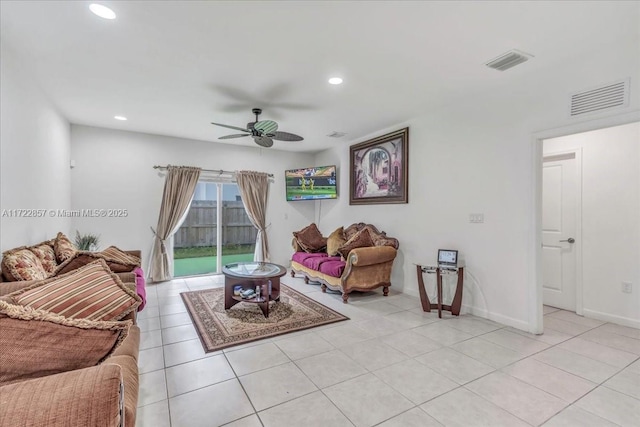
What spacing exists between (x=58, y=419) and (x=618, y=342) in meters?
4.25

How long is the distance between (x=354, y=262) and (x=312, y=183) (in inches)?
104

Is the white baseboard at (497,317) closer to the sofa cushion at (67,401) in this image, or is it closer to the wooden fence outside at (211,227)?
the sofa cushion at (67,401)

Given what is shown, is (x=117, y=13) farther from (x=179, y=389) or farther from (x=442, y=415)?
(x=442, y=415)

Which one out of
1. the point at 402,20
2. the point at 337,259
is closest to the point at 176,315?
the point at 337,259

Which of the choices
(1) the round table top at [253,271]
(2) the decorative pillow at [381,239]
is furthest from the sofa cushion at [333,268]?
(1) the round table top at [253,271]

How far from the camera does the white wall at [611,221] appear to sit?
323cm

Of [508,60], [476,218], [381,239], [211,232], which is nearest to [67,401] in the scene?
[508,60]

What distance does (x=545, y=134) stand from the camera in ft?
9.82

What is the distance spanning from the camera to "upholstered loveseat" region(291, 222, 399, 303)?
4.19 m

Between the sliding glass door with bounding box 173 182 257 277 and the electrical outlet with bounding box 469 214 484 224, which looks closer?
the electrical outlet with bounding box 469 214 484 224

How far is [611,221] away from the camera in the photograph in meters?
3.40

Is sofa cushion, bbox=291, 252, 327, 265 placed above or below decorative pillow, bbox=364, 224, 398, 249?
below

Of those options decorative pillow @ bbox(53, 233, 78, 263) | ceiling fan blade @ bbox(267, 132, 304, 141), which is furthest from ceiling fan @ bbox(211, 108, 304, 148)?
decorative pillow @ bbox(53, 233, 78, 263)

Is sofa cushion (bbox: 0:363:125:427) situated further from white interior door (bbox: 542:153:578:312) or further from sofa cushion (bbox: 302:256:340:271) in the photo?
white interior door (bbox: 542:153:578:312)
